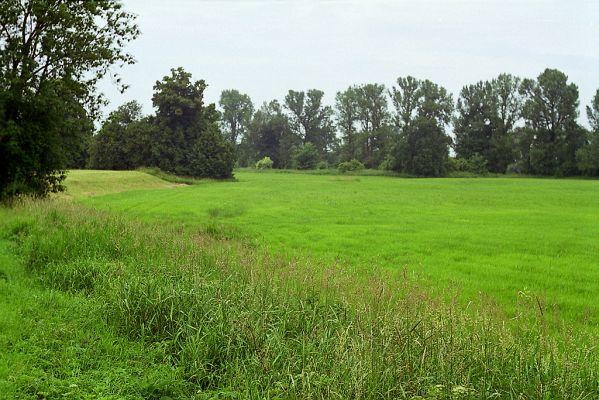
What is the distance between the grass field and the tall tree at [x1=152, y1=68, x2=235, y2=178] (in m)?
41.7

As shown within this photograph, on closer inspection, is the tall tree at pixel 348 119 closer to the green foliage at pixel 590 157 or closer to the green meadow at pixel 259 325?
the green foliage at pixel 590 157

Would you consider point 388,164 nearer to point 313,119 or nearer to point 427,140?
point 427,140

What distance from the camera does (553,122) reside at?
9556 centimetres

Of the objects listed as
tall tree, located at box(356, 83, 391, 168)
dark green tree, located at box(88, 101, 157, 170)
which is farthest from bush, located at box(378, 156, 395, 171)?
dark green tree, located at box(88, 101, 157, 170)

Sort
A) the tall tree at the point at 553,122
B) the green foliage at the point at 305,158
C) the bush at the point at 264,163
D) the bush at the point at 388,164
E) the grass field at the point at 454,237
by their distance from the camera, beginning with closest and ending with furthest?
1. the grass field at the point at 454,237
2. the tall tree at the point at 553,122
3. the bush at the point at 388,164
4. the green foliage at the point at 305,158
5. the bush at the point at 264,163

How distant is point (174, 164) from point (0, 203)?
2127 inches

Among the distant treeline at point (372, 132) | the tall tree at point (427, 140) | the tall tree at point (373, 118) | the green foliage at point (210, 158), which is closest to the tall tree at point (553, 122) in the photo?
the distant treeline at point (372, 132)

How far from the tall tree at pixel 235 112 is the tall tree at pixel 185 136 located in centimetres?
6447

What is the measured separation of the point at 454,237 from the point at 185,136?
6479 centimetres

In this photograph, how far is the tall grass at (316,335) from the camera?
16.1ft

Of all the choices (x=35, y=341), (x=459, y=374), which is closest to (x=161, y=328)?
(x=35, y=341)

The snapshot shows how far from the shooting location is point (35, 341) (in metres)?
6.33

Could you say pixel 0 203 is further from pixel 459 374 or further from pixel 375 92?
pixel 375 92

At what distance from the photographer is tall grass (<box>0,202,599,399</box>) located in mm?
4922
